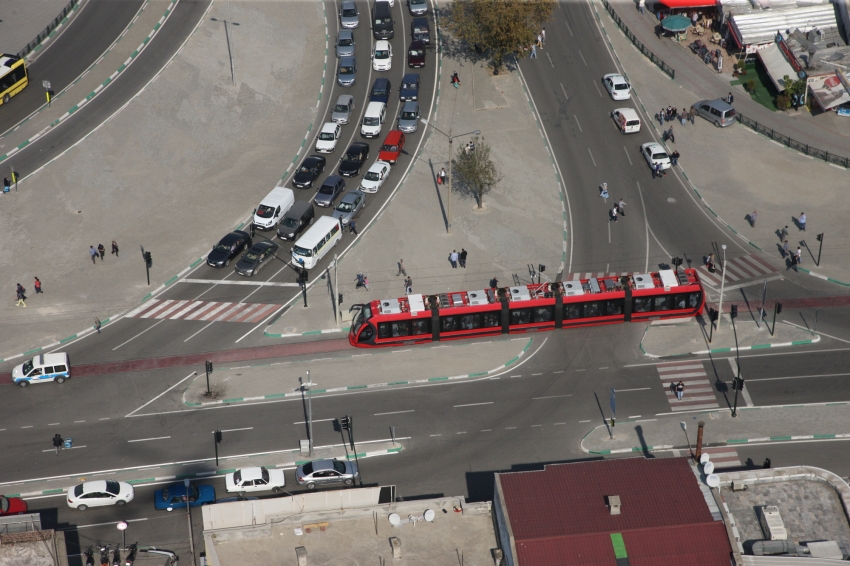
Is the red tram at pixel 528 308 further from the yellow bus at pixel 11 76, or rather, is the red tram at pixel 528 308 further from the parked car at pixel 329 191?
the yellow bus at pixel 11 76

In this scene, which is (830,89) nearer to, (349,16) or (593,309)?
(593,309)

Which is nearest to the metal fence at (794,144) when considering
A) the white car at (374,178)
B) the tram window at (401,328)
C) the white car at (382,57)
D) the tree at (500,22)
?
the tree at (500,22)

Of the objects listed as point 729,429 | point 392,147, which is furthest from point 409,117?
point 729,429

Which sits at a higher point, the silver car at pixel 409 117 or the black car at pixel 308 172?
the silver car at pixel 409 117

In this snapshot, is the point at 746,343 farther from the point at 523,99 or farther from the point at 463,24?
the point at 463,24

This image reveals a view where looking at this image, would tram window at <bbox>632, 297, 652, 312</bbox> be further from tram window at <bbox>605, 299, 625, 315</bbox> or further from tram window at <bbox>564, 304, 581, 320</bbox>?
tram window at <bbox>564, 304, 581, 320</bbox>

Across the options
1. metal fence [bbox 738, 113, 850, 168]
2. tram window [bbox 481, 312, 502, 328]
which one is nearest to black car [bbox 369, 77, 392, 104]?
tram window [bbox 481, 312, 502, 328]
